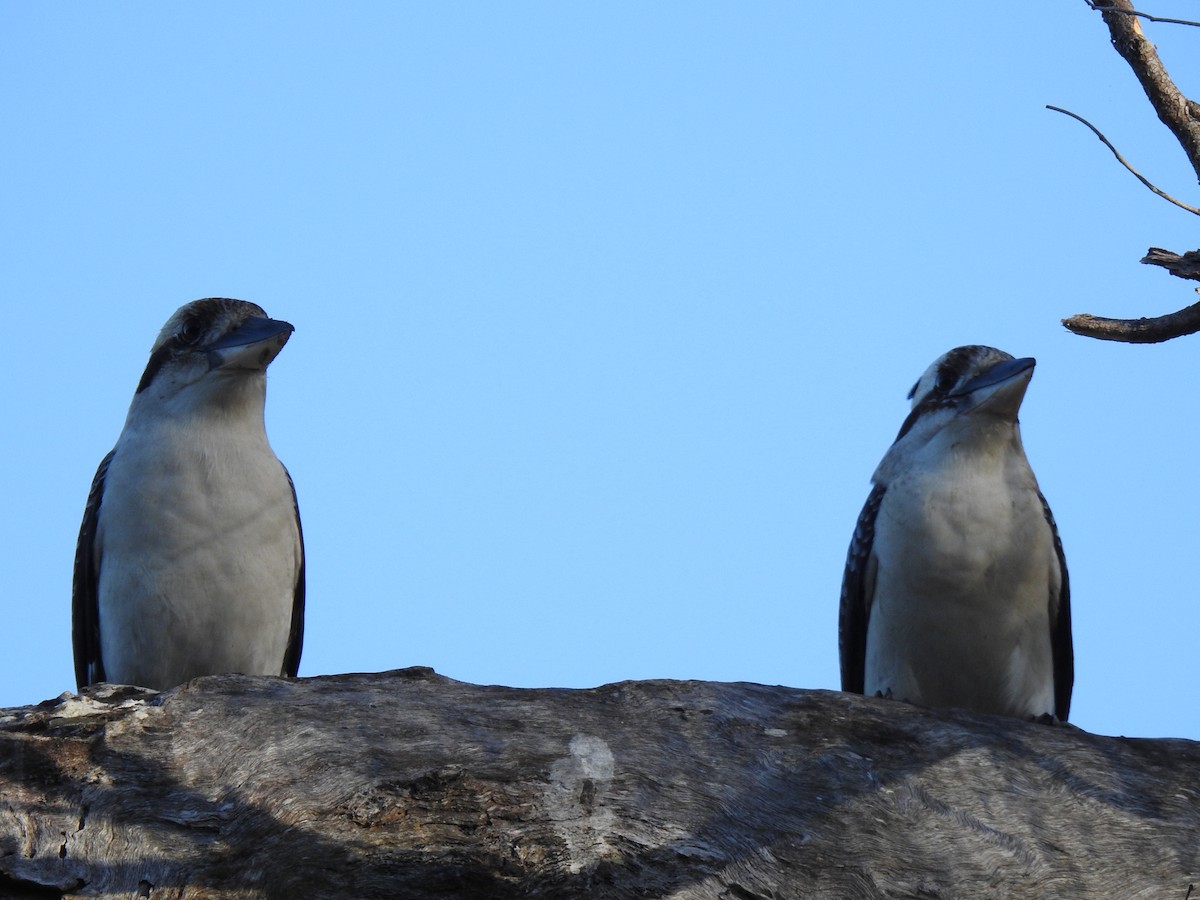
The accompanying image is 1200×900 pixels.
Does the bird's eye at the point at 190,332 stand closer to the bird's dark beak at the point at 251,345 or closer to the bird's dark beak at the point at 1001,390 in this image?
the bird's dark beak at the point at 251,345

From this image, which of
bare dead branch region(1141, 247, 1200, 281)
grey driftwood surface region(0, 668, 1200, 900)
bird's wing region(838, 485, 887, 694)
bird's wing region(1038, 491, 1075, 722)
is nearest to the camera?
grey driftwood surface region(0, 668, 1200, 900)

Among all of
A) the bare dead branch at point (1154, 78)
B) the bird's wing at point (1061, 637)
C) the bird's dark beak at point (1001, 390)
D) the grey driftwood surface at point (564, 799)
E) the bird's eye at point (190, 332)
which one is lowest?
the grey driftwood surface at point (564, 799)

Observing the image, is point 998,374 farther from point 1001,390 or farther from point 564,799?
point 564,799

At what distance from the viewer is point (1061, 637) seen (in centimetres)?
949

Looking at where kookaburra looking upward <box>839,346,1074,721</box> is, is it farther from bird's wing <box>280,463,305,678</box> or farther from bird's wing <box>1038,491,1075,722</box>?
→ bird's wing <box>280,463,305,678</box>

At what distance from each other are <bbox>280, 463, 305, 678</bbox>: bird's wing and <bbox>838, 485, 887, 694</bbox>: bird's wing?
3255 millimetres

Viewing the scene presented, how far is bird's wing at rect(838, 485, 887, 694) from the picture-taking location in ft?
31.1

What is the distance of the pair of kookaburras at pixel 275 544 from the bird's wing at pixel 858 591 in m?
0.01

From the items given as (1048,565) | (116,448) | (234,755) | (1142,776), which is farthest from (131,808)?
(1048,565)

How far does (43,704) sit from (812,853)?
348cm

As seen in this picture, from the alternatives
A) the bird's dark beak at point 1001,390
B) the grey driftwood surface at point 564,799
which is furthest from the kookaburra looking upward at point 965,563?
the grey driftwood surface at point 564,799

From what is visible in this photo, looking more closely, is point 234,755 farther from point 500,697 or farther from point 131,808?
point 500,697

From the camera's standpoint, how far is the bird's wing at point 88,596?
29.9 ft

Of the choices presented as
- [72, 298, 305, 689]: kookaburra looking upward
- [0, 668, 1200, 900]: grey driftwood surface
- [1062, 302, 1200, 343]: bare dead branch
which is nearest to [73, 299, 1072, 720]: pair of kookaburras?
[72, 298, 305, 689]: kookaburra looking upward
